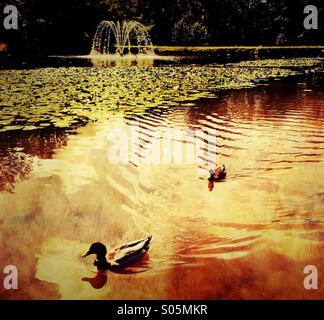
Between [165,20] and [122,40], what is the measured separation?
113 inches

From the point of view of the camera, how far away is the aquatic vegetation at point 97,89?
7.58 metres

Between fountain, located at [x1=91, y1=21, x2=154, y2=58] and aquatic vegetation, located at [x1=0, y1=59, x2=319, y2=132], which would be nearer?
aquatic vegetation, located at [x1=0, y1=59, x2=319, y2=132]

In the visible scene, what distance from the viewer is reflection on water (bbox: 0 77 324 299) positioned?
10.8ft

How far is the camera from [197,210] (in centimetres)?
425

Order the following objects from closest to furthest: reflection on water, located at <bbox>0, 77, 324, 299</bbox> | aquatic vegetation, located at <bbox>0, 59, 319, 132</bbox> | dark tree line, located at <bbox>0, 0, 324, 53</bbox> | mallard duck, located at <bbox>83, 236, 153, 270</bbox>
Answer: reflection on water, located at <bbox>0, 77, 324, 299</bbox>, mallard duck, located at <bbox>83, 236, 153, 270</bbox>, aquatic vegetation, located at <bbox>0, 59, 319, 132</bbox>, dark tree line, located at <bbox>0, 0, 324, 53</bbox>

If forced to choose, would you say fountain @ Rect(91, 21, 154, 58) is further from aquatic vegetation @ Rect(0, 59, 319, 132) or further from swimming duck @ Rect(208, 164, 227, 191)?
swimming duck @ Rect(208, 164, 227, 191)

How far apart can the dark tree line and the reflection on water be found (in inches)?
458

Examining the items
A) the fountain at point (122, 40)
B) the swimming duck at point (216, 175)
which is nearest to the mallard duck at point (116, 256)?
the swimming duck at point (216, 175)

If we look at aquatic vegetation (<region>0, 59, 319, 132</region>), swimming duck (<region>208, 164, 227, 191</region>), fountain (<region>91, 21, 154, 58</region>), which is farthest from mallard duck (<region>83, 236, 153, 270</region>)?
fountain (<region>91, 21, 154, 58</region>)

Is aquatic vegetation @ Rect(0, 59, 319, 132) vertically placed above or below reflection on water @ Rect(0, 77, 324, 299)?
above

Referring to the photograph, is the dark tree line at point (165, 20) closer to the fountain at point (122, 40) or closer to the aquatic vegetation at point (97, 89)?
the fountain at point (122, 40)

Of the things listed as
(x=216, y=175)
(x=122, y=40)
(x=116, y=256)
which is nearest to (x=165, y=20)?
(x=122, y=40)

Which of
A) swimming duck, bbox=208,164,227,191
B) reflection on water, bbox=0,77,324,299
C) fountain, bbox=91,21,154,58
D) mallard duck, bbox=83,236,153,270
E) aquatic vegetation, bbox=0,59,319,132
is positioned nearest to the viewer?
reflection on water, bbox=0,77,324,299

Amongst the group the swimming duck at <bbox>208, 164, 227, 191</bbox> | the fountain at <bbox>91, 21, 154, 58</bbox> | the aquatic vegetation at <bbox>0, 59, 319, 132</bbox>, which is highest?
the fountain at <bbox>91, 21, 154, 58</bbox>
